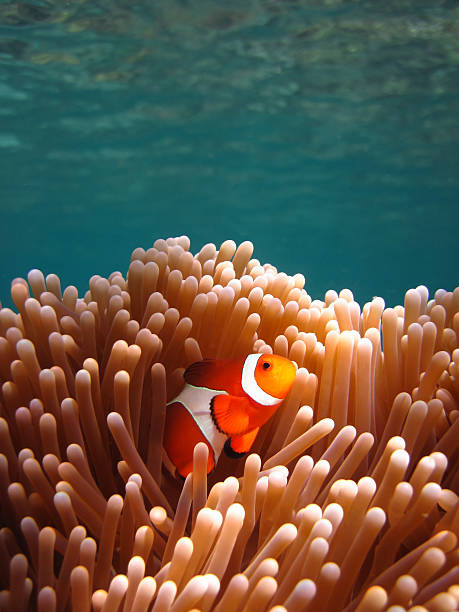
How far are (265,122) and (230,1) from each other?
6520 millimetres

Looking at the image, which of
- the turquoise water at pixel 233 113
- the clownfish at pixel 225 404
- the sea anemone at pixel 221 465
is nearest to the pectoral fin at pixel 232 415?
the clownfish at pixel 225 404

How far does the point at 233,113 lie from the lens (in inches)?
609

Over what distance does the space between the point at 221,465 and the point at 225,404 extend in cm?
26

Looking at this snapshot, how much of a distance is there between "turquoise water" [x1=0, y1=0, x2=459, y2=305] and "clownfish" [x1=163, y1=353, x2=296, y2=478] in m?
10.1

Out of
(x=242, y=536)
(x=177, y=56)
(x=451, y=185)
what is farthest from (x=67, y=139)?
(x=242, y=536)

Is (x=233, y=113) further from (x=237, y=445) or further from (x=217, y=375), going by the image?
(x=237, y=445)

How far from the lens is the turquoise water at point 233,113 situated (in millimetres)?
10227

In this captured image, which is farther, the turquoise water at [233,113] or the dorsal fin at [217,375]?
the turquoise water at [233,113]

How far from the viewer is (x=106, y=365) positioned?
1.46m

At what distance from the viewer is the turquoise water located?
10227 mm

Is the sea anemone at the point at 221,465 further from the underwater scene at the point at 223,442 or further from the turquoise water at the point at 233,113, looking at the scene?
the turquoise water at the point at 233,113

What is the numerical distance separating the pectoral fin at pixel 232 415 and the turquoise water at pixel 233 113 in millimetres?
10197

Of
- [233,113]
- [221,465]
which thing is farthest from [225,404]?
[233,113]

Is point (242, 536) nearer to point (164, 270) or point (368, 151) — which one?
point (164, 270)
